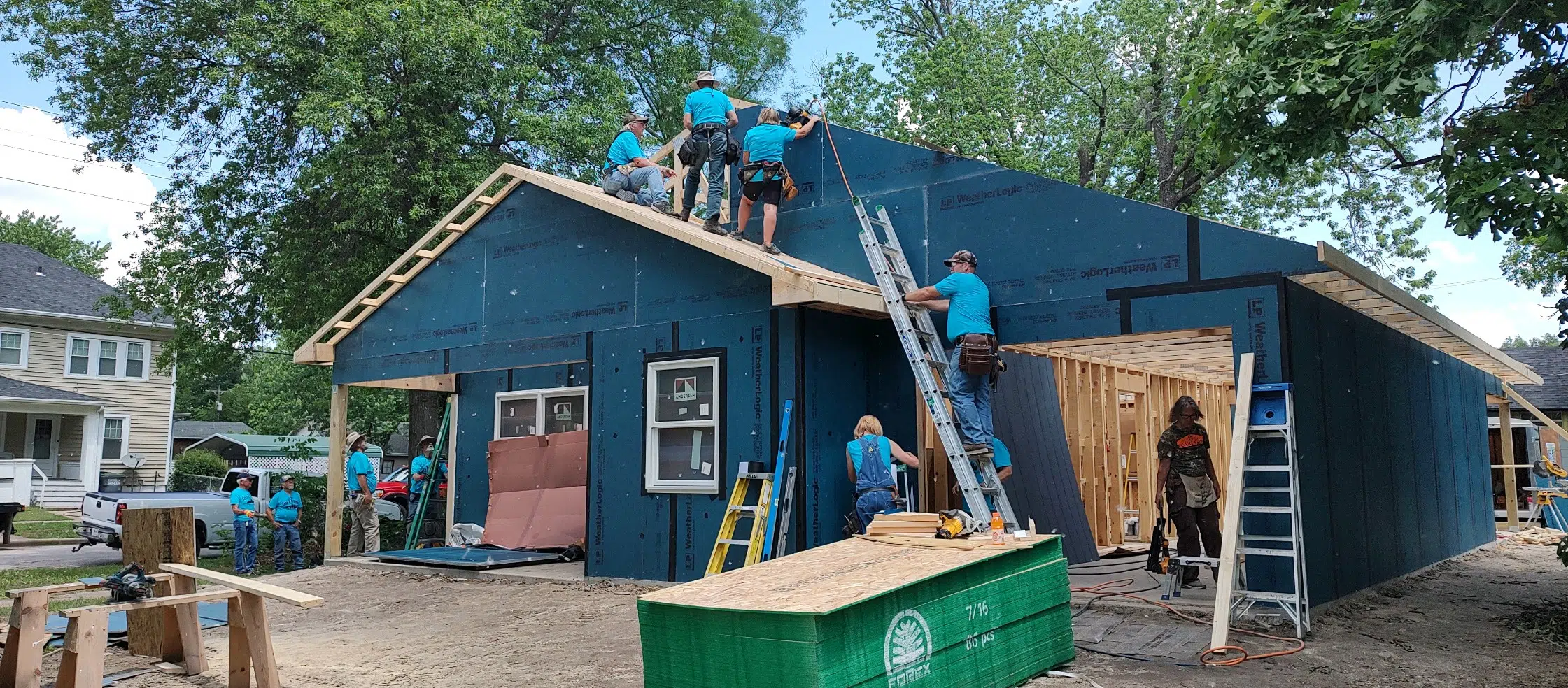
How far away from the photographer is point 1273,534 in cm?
718

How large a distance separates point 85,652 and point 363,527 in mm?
8708

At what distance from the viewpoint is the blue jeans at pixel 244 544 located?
13055 millimetres

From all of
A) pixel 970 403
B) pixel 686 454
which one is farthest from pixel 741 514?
pixel 970 403

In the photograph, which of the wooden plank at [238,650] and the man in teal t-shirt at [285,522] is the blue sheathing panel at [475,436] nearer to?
the man in teal t-shirt at [285,522]

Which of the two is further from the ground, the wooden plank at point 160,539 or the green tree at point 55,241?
the green tree at point 55,241

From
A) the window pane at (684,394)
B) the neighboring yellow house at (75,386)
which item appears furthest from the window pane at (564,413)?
the neighboring yellow house at (75,386)

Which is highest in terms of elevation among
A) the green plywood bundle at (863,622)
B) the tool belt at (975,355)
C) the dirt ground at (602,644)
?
the tool belt at (975,355)

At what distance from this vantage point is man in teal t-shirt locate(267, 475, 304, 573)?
13.1m

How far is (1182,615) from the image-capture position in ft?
23.9

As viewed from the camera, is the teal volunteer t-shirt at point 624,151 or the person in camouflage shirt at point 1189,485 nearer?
the person in camouflage shirt at point 1189,485

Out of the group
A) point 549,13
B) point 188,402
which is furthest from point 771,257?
point 188,402

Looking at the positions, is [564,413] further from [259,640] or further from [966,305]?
[259,640]

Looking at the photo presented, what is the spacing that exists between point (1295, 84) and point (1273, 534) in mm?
3125

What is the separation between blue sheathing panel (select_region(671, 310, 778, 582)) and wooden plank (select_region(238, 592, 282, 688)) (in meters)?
4.19
